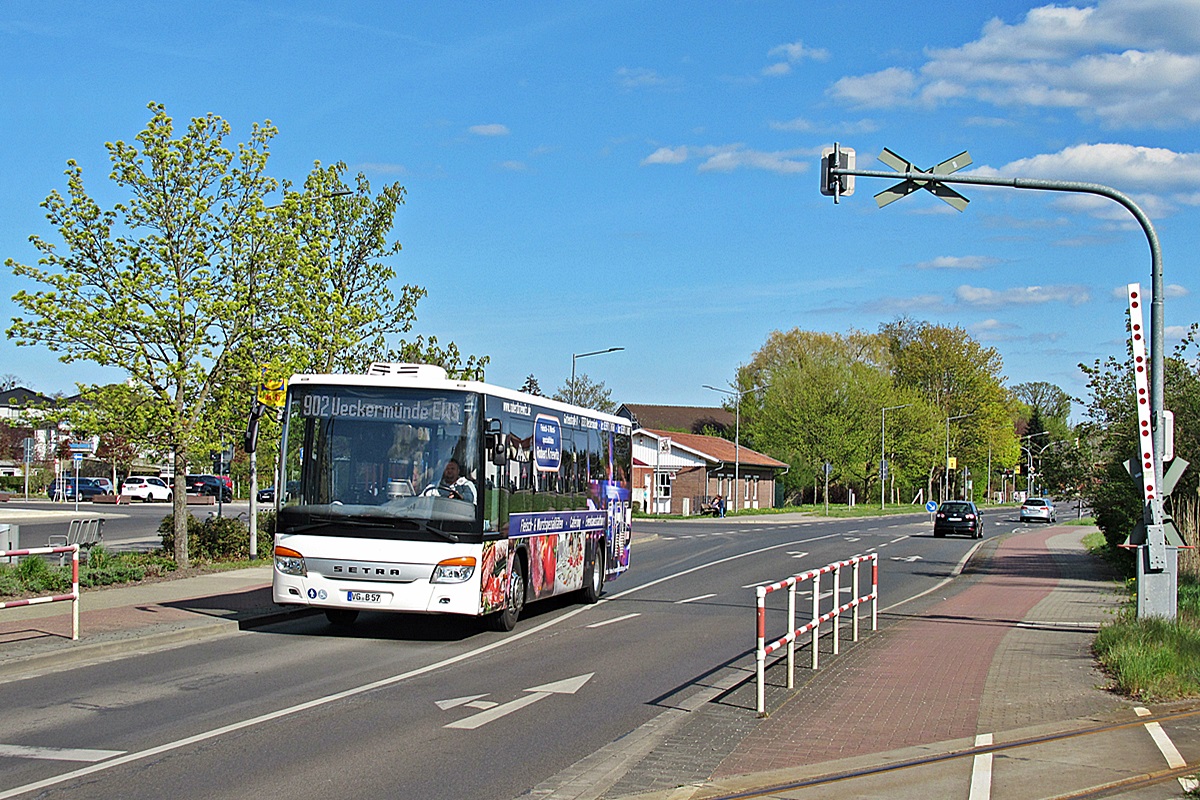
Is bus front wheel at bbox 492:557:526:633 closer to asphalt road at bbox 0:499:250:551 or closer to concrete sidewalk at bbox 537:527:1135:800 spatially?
concrete sidewalk at bbox 537:527:1135:800

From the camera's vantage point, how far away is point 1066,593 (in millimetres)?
22062

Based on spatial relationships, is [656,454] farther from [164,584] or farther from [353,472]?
[353,472]

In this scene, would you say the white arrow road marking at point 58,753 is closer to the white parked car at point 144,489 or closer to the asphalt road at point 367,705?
the asphalt road at point 367,705

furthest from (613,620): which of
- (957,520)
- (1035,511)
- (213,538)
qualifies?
(1035,511)

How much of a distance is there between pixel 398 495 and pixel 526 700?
3.95 metres

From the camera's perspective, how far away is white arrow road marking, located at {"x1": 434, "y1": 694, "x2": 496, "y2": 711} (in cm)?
1006

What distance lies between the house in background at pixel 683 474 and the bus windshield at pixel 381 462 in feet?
189

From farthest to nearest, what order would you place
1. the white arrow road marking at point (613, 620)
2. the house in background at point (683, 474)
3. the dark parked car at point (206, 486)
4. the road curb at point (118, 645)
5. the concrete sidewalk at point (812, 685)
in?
the house in background at point (683, 474)
the dark parked car at point (206, 486)
the white arrow road marking at point (613, 620)
the road curb at point (118, 645)
the concrete sidewalk at point (812, 685)

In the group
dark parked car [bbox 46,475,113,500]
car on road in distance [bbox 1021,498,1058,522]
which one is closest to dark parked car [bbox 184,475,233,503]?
dark parked car [bbox 46,475,113,500]

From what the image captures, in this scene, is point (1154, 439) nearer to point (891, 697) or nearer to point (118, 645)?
point (891, 697)

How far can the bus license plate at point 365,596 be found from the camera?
13.5 metres

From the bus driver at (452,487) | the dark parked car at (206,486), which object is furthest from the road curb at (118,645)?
the dark parked car at (206,486)

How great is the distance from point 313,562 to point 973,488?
107 meters

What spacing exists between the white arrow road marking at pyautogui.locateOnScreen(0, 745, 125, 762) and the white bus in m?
5.53
